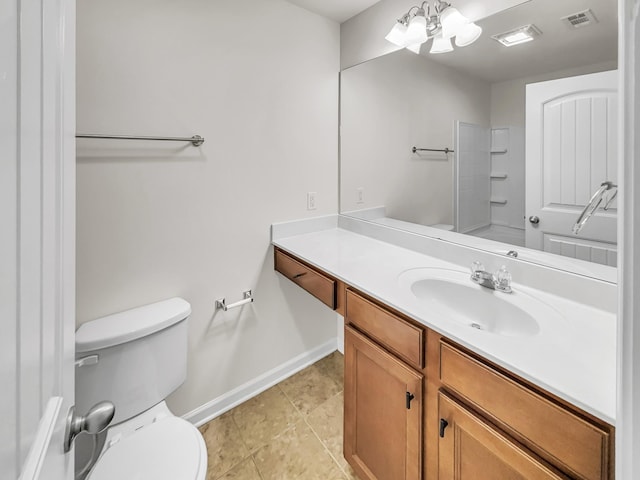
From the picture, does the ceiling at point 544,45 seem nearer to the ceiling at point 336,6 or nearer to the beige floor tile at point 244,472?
the ceiling at point 336,6

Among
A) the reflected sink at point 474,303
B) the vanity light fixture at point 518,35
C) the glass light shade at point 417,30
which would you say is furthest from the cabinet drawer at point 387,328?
the glass light shade at point 417,30

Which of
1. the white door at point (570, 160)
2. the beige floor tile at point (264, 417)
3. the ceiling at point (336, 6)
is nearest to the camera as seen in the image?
the white door at point (570, 160)

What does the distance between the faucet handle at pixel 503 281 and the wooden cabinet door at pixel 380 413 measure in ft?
1.65

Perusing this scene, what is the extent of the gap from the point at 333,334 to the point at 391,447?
124cm

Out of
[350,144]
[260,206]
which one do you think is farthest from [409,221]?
[260,206]

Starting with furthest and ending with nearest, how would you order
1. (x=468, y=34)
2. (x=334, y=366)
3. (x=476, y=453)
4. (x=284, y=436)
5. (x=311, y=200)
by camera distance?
(x=334, y=366)
(x=311, y=200)
(x=284, y=436)
(x=468, y=34)
(x=476, y=453)

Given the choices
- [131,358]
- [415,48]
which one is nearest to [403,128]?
[415,48]

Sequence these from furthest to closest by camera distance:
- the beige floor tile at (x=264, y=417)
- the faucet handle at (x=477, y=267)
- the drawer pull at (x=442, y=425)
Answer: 1. the beige floor tile at (x=264, y=417)
2. the faucet handle at (x=477, y=267)
3. the drawer pull at (x=442, y=425)

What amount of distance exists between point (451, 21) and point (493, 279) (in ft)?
3.78

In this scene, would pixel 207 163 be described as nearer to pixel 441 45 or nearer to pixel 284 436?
pixel 441 45

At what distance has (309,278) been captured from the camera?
1.55m

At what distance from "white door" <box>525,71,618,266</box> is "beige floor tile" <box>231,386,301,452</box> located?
1.48m

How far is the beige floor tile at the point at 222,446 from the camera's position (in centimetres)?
147

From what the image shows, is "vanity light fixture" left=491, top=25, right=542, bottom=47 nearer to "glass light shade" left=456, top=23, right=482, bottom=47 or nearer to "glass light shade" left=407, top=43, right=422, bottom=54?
"glass light shade" left=456, top=23, right=482, bottom=47
